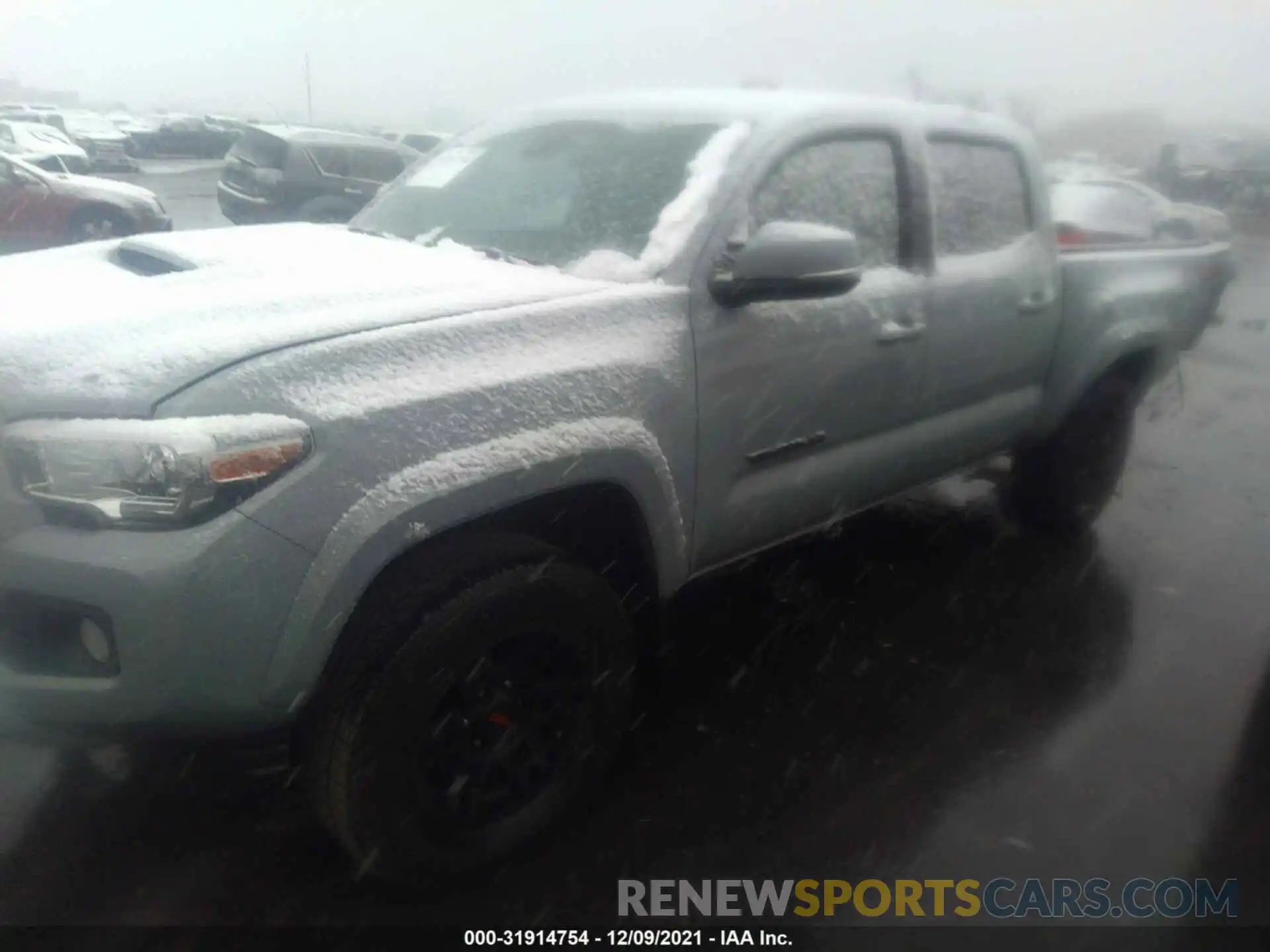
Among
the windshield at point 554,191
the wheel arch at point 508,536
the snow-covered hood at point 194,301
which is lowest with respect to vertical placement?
the wheel arch at point 508,536

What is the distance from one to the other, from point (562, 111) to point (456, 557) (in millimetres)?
1917

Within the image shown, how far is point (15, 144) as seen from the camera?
1462 cm

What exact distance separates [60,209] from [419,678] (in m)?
9.84

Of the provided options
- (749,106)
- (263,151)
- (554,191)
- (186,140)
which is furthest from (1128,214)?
(186,140)

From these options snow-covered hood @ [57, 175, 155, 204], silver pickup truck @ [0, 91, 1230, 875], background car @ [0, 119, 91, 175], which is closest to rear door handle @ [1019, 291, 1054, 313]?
silver pickup truck @ [0, 91, 1230, 875]

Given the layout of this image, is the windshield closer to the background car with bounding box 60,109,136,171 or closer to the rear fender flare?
the rear fender flare

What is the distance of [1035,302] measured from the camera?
3762mm

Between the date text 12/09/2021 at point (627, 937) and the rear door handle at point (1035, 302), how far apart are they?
2393mm

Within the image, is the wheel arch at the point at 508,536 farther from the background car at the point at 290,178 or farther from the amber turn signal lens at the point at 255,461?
the background car at the point at 290,178

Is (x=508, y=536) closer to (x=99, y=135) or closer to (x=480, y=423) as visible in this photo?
(x=480, y=423)

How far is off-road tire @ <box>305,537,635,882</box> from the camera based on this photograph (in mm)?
2006

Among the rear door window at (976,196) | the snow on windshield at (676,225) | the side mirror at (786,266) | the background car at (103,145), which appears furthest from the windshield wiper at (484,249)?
the background car at (103,145)

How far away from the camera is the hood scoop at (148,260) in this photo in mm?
2539

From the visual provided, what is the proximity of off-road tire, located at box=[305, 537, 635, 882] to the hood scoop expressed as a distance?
42.5 inches
